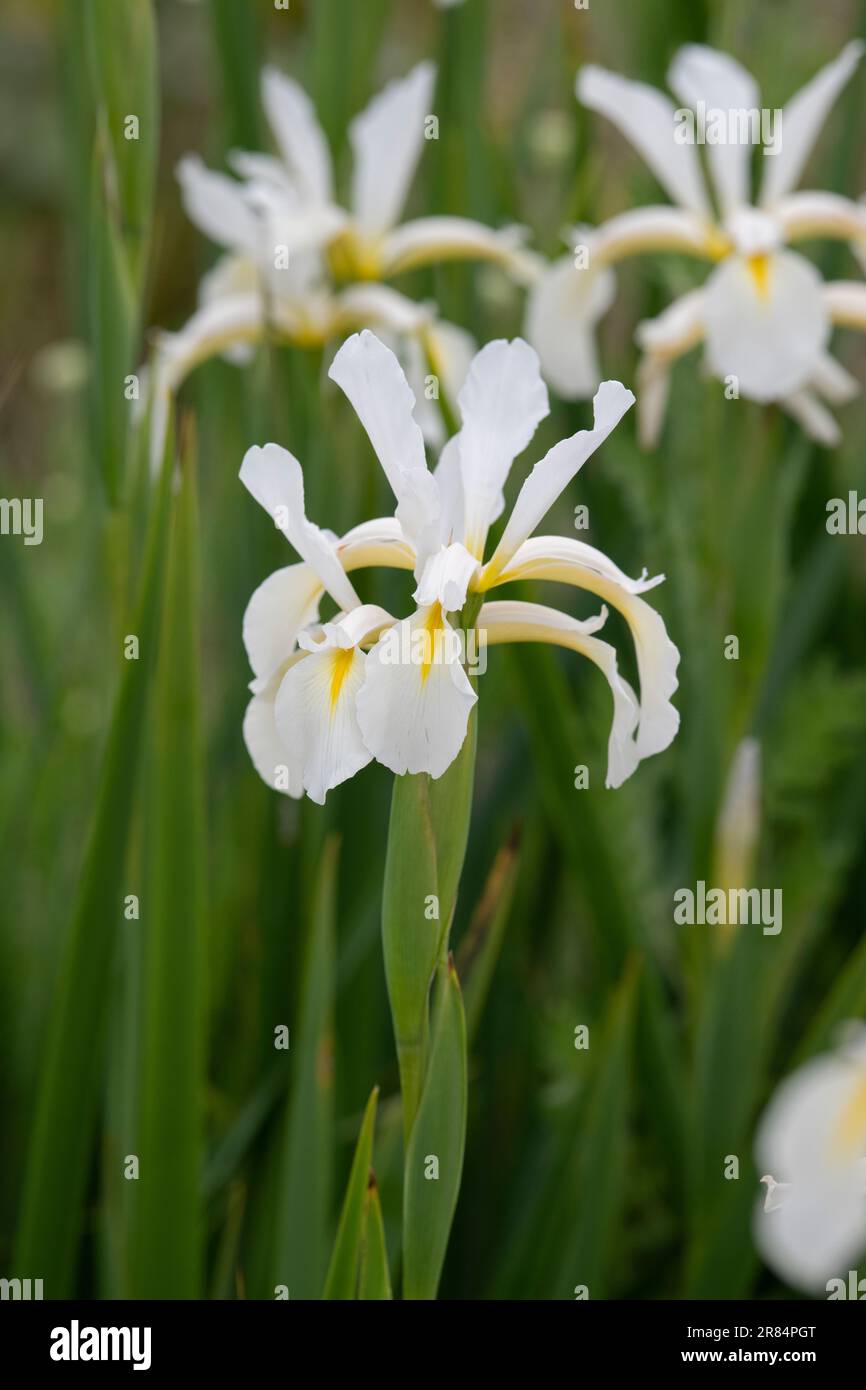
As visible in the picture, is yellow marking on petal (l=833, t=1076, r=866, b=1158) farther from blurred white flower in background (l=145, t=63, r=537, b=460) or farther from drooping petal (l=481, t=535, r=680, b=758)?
blurred white flower in background (l=145, t=63, r=537, b=460)

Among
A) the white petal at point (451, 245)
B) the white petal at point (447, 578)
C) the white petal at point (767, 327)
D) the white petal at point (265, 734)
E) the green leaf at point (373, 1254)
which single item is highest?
the white petal at point (451, 245)

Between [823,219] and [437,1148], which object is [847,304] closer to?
[823,219]

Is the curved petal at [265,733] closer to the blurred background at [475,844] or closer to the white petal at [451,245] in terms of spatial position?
the blurred background at [475,844]

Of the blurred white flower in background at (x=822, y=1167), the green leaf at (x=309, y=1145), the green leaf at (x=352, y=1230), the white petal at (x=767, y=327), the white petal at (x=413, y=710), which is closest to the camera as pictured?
the blurred white flower in background at (x=822, y=1167)

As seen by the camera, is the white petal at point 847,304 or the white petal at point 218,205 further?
the white petal at point 218,205

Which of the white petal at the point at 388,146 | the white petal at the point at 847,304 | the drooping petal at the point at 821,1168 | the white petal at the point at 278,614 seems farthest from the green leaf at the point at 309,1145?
the white petal at the point at 388,146

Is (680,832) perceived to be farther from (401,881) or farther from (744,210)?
(401,881)

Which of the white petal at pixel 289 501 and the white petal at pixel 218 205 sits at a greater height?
the white petal at pixel 218 205

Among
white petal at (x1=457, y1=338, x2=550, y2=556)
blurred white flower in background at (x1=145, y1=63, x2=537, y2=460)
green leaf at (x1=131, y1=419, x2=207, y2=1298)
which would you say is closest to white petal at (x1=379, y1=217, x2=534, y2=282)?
blurred white flower in background at (x1=145, y1=63, x2=537, y2=460)
